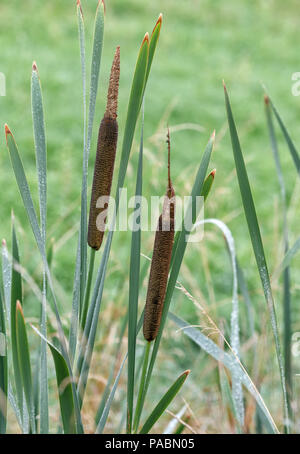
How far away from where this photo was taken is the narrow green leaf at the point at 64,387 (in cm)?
66

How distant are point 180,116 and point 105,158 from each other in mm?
3147

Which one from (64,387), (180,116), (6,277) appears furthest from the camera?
(180,116)

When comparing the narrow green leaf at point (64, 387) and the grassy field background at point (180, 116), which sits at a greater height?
the grassy field background at point (180, 116)

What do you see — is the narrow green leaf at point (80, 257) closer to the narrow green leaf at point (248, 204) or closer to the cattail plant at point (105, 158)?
the cattail plant at point (105, 158)

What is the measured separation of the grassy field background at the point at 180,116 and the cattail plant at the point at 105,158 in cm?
51

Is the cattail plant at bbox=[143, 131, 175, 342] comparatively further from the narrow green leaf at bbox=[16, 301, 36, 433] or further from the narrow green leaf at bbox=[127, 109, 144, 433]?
the narrow green leaf at bbox=[16, 301, 36, 433]

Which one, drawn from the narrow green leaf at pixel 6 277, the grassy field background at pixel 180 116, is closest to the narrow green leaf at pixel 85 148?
the narrow green leaf at pixel 6 277

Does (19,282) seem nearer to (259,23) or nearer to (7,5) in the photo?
(7,5)

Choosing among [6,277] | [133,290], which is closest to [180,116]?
[6,277]

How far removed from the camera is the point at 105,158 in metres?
0.75

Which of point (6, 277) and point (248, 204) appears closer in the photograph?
point (248, 204)

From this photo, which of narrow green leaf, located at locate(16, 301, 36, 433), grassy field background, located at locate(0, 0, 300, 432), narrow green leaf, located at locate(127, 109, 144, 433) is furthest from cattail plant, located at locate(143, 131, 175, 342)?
grassy field background, located at locate(0, 0, 300, 432)

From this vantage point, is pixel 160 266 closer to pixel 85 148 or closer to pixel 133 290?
pixel 133 290

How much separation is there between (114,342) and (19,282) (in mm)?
829
